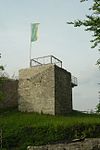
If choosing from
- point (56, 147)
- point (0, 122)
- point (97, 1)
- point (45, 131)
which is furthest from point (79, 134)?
point (97, 1)

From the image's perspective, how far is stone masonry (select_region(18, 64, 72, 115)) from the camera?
143ft

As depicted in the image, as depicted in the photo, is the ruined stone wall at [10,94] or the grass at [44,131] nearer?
the grass at [44,131]

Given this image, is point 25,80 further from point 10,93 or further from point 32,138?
point 32,138

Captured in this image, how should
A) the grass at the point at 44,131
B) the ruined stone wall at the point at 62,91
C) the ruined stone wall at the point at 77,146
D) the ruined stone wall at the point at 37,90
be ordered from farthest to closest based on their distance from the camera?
the ruined stone wall at the point at 62,91 → the ruined stone wall at the point at 37,90 → the grass at the point at 44,131 → the ruined stone wall at the point at 77,146

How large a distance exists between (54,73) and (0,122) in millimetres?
10790

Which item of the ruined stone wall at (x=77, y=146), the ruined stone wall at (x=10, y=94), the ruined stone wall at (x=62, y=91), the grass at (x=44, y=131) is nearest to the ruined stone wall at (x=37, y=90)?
the ruined stone wall at (x=62, y=91)

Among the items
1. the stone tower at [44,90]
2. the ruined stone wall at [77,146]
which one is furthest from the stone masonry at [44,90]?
the ruined stone wall at [77,146]

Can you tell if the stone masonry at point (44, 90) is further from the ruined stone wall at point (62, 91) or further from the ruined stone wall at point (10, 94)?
the ruined stone wall at point (10, 94)

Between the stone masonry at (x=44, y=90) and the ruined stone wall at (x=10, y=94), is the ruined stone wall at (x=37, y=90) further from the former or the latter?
the ruined stone wall at (x=10, y=94)

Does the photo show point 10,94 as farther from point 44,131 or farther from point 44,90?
point 44,131

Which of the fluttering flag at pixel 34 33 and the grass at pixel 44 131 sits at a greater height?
the fluttering flag at pixel 34 33

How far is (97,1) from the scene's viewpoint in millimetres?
15797

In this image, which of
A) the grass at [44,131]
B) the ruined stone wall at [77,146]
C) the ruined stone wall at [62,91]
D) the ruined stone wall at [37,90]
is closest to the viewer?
the ruined stone wall at [77,146]

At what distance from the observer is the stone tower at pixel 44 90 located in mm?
43594
